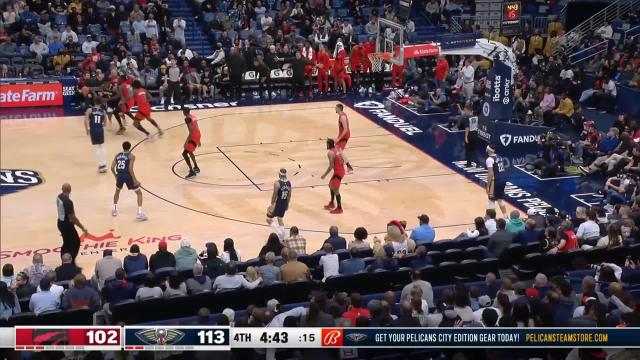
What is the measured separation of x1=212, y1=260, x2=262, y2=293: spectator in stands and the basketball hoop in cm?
1651

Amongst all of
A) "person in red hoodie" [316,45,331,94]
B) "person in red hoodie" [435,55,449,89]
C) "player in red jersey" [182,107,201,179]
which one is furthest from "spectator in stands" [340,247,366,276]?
"person in red hoodie" [316,45,331,94]

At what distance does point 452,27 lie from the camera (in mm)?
34875

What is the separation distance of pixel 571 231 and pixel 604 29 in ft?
59.6

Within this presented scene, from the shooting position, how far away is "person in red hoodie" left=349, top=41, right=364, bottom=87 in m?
29.2

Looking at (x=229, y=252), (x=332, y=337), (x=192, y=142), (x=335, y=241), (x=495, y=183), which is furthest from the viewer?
(x=192, y=142)

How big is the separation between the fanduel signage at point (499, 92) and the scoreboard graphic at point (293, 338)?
1319 centimetres

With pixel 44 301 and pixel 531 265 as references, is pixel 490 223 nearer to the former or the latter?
pixel 531 265

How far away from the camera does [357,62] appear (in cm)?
2938

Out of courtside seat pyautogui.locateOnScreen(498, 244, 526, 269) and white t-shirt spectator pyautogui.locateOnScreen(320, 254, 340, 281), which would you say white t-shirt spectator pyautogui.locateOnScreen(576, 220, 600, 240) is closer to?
courtside seat pyautogui.locateOnScreen(498, 244, 526, 269)

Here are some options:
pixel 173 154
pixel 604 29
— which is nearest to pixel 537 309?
pixel 173 154

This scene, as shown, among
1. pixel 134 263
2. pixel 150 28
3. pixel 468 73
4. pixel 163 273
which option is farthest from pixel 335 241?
pixel 150 28

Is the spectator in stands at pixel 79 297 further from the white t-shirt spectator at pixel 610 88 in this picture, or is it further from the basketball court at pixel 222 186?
the white t-shirt spectator at pixel 610 88

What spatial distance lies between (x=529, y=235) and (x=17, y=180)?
10918mm

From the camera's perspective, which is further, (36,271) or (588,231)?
(588,231)
